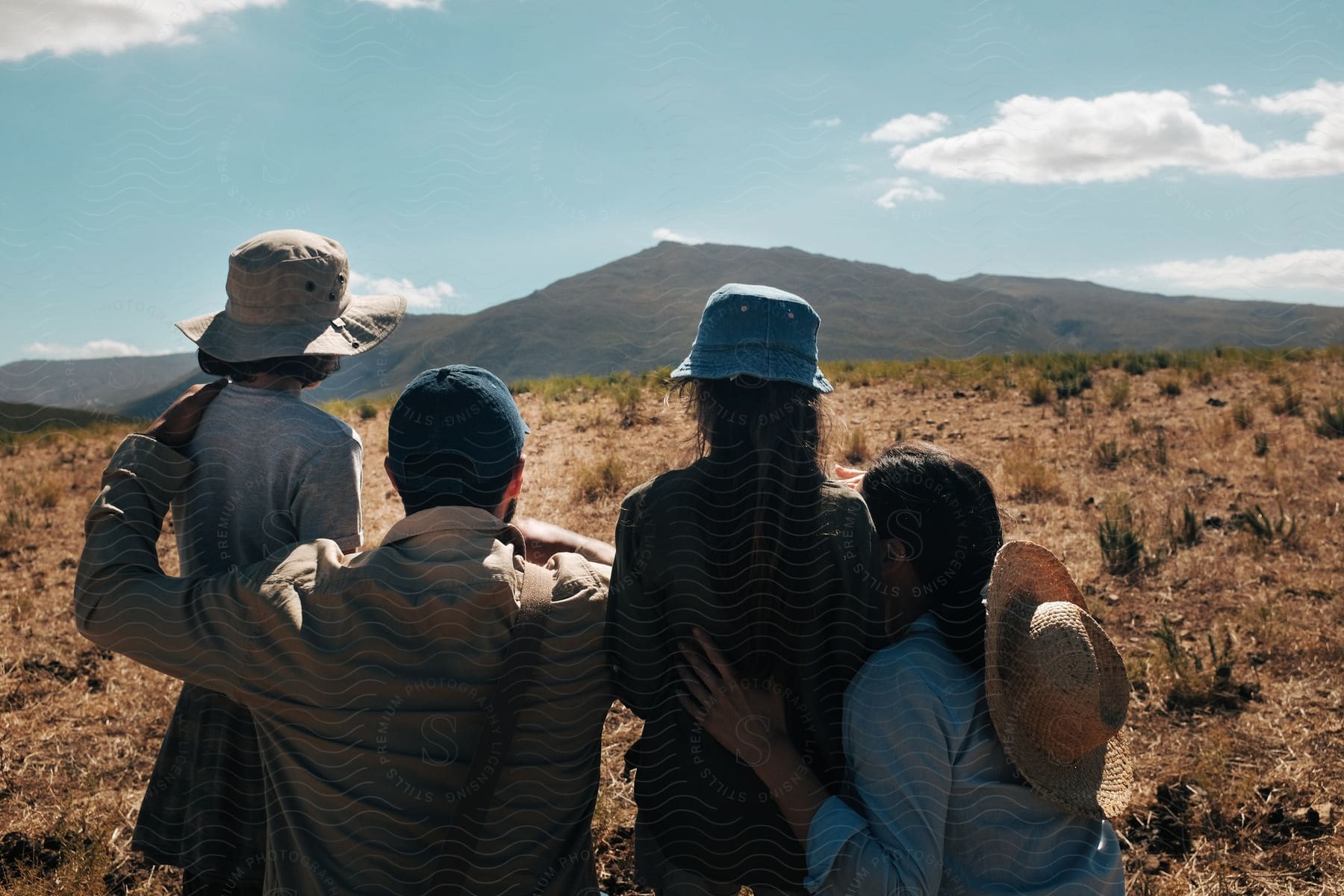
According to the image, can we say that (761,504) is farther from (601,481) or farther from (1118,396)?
(1118,396)

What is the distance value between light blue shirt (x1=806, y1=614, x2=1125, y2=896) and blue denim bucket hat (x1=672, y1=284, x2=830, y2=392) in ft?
1.75

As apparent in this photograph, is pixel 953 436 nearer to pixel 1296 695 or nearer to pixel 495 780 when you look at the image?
pixel 1296 695

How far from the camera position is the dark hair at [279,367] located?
1945mm

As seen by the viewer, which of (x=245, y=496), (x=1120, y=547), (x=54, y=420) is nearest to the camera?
(x=245, y=496)

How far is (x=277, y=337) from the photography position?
6.30 ft

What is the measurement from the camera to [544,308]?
447 feet

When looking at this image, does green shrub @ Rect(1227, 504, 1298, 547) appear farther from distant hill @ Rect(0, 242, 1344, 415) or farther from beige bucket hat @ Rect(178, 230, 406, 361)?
distant hill @ Rect(0, 242, 1344, 415)

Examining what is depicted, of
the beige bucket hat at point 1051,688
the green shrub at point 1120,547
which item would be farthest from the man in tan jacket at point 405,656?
the green shrub at point 1120,547

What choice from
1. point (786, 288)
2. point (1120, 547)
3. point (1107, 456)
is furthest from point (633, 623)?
point (786, 288)

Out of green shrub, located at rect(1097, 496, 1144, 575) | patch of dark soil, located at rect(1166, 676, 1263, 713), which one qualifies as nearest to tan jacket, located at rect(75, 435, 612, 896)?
patch of dark soil, located at rect(1166, 676, 1263, 713)

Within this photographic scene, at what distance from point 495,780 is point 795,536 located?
0.68 meters

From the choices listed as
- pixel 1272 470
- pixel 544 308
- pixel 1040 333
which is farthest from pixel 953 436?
pixel 1040 333

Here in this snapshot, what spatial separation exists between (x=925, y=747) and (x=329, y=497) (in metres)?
1.30

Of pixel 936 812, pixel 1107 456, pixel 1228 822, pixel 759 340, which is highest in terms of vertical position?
pixel 759 340
